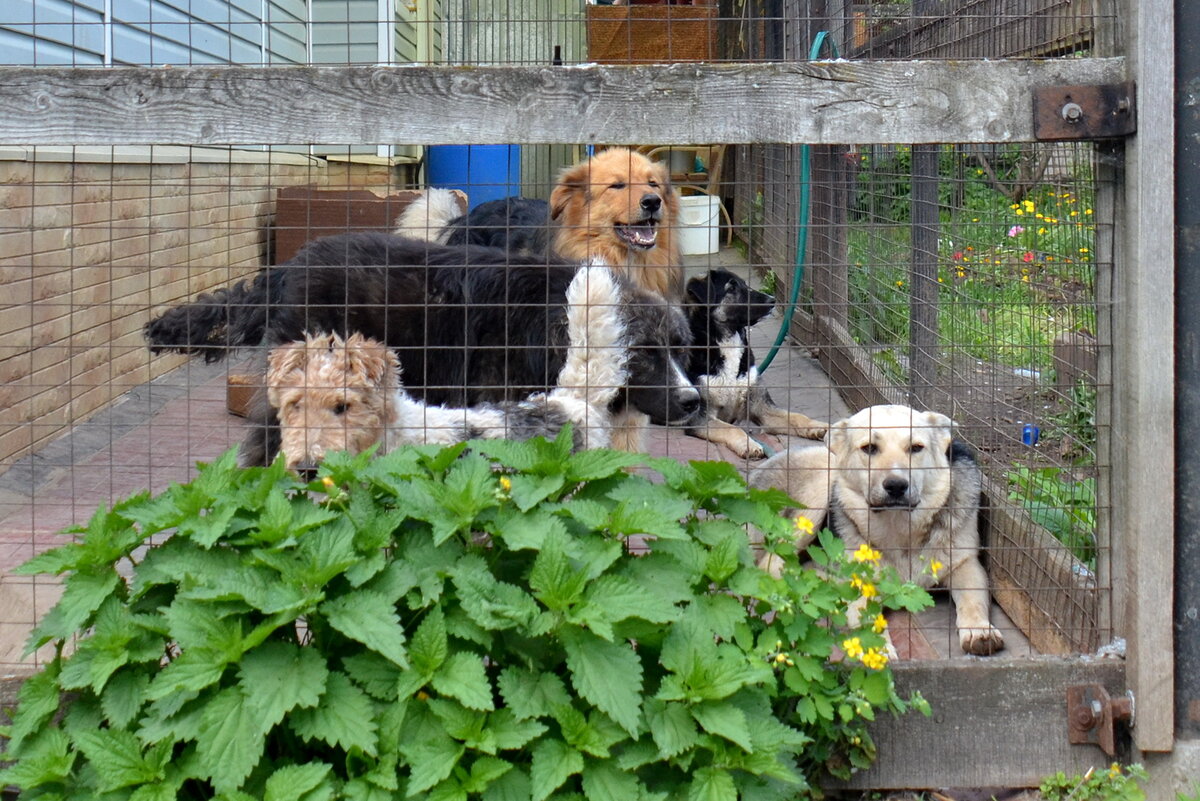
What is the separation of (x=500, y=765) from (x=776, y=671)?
772mm

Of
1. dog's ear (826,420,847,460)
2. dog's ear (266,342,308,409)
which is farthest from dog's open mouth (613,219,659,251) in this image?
dog's ear (266,342,308,409)

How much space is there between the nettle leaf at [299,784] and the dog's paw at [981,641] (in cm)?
219

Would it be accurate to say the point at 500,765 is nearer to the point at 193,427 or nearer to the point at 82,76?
the point at 82,76

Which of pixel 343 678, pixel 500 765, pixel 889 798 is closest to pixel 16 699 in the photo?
pixel 343 678

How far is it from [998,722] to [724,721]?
101 cm

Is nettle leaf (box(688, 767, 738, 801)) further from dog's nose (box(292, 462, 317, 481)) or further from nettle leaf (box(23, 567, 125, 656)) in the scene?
dog's nose (box(292, 462, 317, 481))

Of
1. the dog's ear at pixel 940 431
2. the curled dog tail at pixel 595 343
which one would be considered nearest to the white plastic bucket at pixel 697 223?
the curled dog tail at pixel 595 343

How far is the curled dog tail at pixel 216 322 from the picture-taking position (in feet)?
17.3

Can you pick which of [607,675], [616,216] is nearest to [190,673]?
[607,675]

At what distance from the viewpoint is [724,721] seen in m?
2.68

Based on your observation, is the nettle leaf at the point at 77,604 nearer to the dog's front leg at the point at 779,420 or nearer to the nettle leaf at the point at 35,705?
the nettle leaf at the point at 35,705

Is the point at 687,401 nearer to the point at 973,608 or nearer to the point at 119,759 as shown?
the point at 973,608

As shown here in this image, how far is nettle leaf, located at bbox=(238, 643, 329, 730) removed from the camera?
2.60m

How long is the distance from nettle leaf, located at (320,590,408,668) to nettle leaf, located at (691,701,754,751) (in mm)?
666
